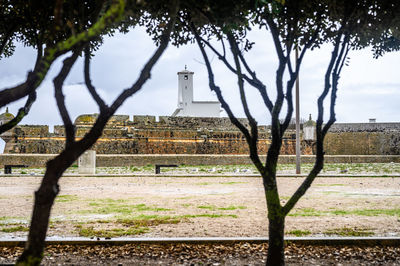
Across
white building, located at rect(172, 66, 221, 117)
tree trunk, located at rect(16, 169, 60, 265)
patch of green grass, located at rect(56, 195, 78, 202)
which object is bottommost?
patch of green grass, located at rect(56, 195, 78, 202)

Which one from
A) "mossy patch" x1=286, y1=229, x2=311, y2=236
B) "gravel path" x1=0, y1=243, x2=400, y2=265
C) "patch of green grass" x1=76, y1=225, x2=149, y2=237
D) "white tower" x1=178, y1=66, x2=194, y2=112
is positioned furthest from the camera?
"white tower" x1=178, y1=66, x2=194, y2=112

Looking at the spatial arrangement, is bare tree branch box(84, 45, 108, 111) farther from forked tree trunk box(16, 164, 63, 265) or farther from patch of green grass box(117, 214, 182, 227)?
patch of green grass box(117, 214, 182, 227)

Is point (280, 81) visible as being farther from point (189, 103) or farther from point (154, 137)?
point (189, 103)

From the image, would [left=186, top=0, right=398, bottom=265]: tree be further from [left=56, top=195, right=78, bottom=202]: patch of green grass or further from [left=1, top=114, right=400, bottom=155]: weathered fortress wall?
[left=1, top=114, right=400, bottom=155]: weathered fortress wall

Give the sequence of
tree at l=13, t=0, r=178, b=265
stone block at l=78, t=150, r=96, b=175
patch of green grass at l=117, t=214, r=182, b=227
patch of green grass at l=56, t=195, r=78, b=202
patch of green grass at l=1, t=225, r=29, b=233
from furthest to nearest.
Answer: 1. stone block at l=78, t=150, r=96, b=175
2. patch of green grass at l=56, t=195, r=78, b=202
3. patch of green grass at l=117, t=214, r=182, b=227
4. patch of green grass at l=1, t=225, r=29, b=233
5. tree at l=13, t=0, r=178, b=265

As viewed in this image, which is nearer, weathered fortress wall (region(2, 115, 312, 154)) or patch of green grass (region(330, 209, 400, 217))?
patch of green grass (region(330, 209, 400, 217))

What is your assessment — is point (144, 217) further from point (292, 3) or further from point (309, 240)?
point (292, 3)

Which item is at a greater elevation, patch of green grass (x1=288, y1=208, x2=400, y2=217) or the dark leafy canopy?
the dark leafy canopy

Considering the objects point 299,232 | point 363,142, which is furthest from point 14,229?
point 363,142

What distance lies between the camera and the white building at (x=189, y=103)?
51.5 m

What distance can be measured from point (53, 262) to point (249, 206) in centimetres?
462

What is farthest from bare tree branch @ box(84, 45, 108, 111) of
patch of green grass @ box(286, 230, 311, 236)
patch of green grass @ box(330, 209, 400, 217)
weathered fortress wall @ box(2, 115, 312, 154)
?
weathered fortress wall @ box(2, 115, 312, 154)

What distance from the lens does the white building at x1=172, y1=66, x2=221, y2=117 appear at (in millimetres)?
51500

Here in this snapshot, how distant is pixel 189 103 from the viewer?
52188 mm
